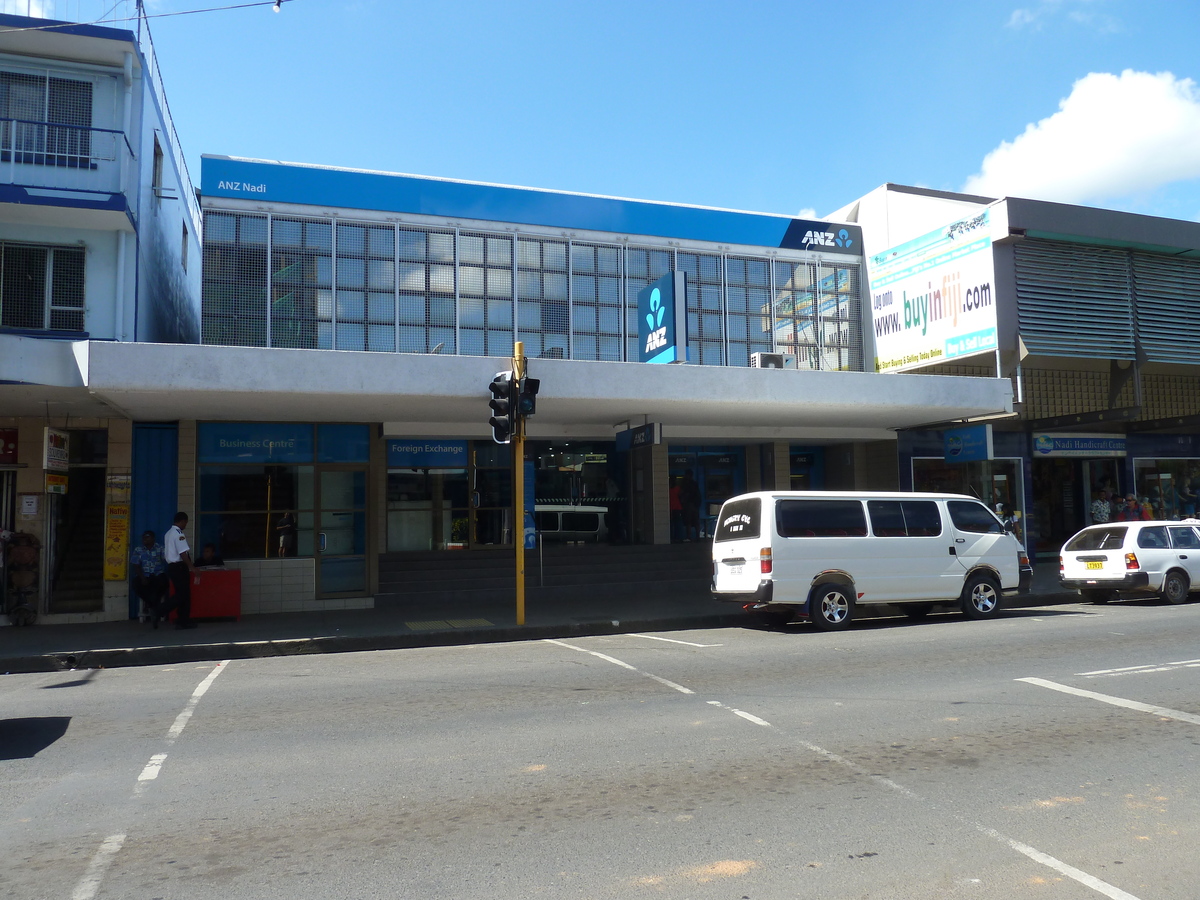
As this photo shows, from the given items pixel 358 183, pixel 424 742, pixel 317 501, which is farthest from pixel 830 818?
pixel 358 183

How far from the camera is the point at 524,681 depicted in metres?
8.84

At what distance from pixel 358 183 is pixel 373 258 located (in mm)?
1724

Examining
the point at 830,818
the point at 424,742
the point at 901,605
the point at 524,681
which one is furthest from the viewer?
the point at 901,605

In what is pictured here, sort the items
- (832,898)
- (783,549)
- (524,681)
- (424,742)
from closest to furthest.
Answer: (832,898) → (424,742) → (524,681) → (783,549)

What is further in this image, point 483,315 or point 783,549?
point 483,315

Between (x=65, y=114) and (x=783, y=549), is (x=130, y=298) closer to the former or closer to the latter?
(x=65, y=114)

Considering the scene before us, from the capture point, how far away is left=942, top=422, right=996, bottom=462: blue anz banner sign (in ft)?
61.2

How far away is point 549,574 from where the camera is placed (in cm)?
1762

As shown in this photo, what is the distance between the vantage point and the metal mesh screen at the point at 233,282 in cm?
1888

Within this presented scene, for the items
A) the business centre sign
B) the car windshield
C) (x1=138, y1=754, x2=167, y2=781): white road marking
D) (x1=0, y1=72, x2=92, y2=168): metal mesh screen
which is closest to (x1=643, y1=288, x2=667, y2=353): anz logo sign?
the business centre sign

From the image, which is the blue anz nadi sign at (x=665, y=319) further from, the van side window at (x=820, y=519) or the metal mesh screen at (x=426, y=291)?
the metal mesh screen at (x=426, y=291)

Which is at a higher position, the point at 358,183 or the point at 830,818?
the point at 358,183

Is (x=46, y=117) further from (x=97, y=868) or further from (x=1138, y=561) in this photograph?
(x=1138, y=561)

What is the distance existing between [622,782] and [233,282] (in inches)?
655
